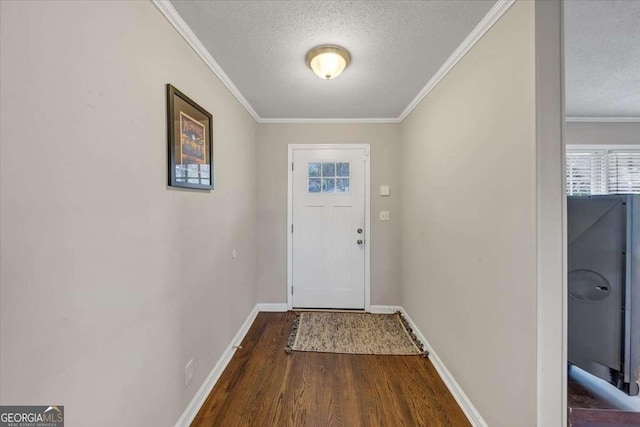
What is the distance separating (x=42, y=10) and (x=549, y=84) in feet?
6.09

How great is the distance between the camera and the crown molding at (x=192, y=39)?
51.6 inches

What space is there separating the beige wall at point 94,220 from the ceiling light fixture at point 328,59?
780mm

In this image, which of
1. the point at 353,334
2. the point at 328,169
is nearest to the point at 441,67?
the point at 328,169

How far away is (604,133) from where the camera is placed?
→ 314 centimetres

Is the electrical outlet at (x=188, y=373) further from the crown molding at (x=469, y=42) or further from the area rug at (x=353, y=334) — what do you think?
the crown molding at (x=469, y=42)

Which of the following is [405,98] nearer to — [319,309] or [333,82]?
[333,82]

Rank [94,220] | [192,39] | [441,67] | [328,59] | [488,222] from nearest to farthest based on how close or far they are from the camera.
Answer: [94,220], [488,222], [192,39], [328,59], [441,67]

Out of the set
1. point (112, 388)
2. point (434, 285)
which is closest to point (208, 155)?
point (112, 388)

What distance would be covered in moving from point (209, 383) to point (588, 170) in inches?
188

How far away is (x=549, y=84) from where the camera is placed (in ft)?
3.59

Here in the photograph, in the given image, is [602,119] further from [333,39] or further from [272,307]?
[272,307]

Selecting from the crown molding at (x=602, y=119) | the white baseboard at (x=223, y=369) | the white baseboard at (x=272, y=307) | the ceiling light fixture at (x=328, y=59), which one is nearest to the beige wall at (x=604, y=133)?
the crown molding at (x=602, y=119)

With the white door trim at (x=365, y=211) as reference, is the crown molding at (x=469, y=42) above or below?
above

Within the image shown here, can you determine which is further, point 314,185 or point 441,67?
point 314,185
